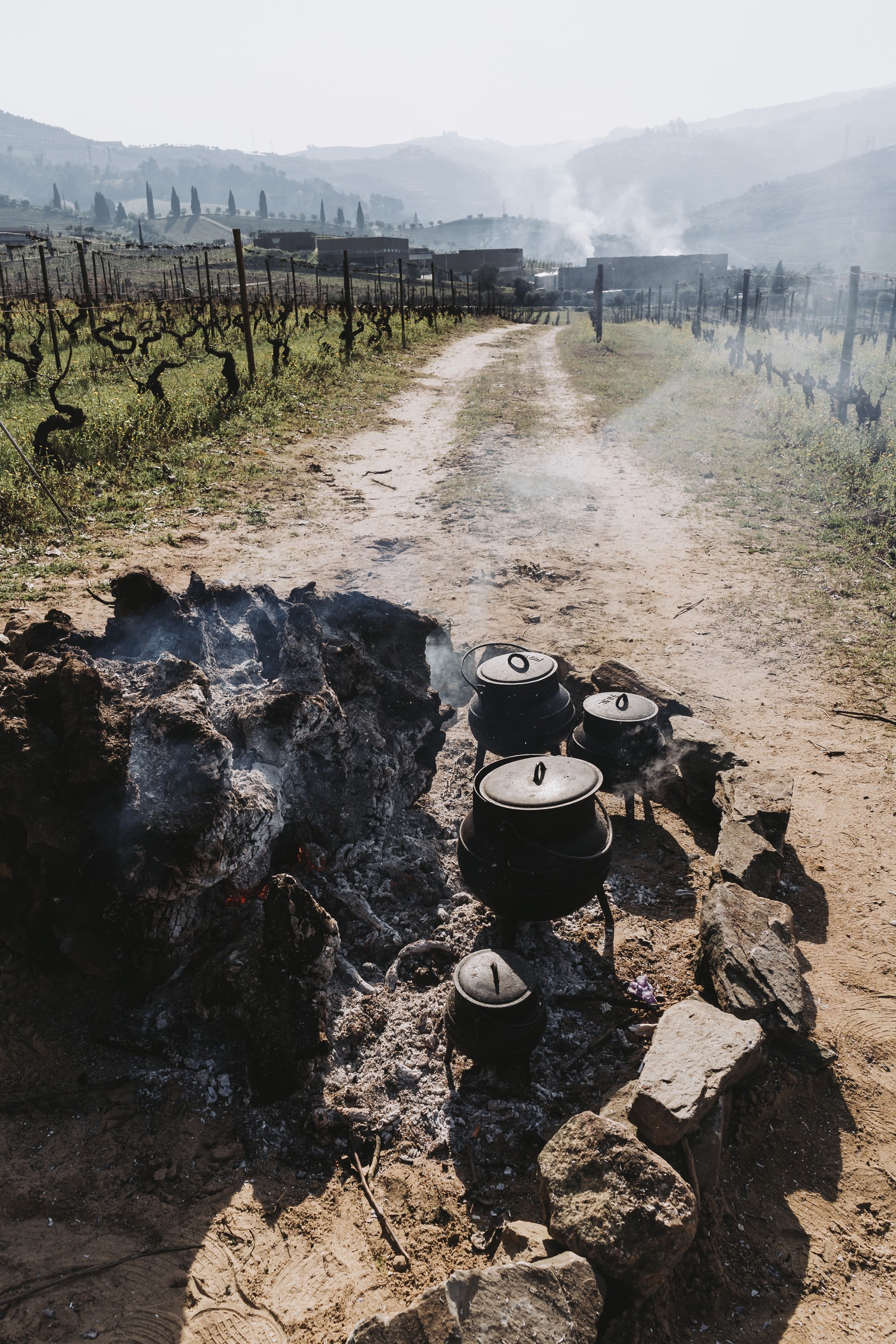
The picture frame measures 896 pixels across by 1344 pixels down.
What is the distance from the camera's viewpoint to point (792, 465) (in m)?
13.2

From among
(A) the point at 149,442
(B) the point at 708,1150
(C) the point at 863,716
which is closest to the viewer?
(B) the point at 708,1150

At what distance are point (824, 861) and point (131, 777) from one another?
13.3ft

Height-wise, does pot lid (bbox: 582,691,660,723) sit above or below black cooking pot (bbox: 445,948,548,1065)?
above

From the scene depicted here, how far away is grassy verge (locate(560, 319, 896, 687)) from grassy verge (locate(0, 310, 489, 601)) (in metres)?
6.17

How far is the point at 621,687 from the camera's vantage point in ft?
20.0

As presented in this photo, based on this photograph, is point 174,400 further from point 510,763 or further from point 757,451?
point 510,763

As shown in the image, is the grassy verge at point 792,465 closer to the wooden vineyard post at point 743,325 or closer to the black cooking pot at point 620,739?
the wooden vineyard post at point 743,325

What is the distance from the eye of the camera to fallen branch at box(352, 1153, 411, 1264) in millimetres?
→ 2859

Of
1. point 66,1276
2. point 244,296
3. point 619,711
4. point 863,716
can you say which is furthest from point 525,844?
Result: point 244,296

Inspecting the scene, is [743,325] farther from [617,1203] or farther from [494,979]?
[617,1203]

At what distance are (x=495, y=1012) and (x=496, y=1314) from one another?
1.13m

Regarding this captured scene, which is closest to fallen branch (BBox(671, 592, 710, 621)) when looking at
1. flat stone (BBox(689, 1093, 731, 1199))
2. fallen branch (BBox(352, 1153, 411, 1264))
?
flat stone (BBox(689, 1093, 731, 1199))

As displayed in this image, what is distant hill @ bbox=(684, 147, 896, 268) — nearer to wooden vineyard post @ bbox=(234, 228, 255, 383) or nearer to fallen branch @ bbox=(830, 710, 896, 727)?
wooden vineyard post @ bbox=(234, 228, 255, 383)

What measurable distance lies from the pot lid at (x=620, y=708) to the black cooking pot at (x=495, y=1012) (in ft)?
6.56
